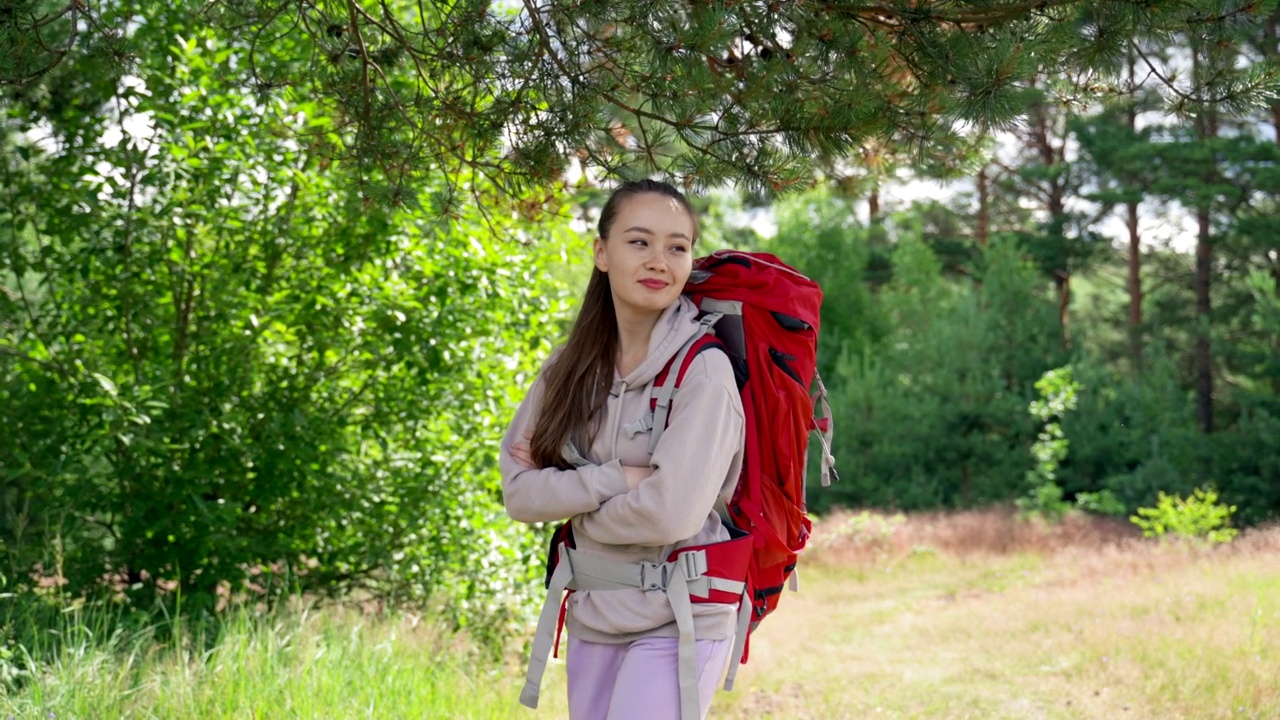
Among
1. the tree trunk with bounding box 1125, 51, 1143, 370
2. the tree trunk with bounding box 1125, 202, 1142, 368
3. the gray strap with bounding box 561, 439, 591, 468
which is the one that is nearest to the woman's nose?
the gray strap with bounding box 561, 439, 591, 468

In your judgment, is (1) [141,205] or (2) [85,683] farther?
(1) [141,205]

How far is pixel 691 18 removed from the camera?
3465mm

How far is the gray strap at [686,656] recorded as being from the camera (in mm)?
2424

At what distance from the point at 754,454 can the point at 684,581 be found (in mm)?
329

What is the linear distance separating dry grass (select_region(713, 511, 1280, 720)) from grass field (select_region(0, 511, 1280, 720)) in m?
0.02

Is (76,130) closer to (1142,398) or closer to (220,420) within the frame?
(220,420)

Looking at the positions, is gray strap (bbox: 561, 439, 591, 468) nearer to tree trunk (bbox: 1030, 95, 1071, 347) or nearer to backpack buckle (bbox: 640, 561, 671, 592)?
backpack buckle (bbox: 640, 561, 671, 592)

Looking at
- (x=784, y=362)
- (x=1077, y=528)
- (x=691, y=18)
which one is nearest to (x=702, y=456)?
(x=784, y=362)

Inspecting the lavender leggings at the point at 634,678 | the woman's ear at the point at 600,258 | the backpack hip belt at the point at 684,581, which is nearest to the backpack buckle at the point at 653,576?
the backpack hip belt at the point at 684,581

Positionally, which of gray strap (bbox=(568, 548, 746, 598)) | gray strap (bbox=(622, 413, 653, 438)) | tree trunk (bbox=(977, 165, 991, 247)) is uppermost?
tree trunk (bbox=(977, 165, 991, 247))

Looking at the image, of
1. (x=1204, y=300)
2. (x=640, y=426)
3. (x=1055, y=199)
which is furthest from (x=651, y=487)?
(x=1055, y=199)

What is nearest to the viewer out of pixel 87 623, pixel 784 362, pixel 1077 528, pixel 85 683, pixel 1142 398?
pixel 784 362

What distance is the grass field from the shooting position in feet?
14.0

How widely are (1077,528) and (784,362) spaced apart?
13.6 metres
